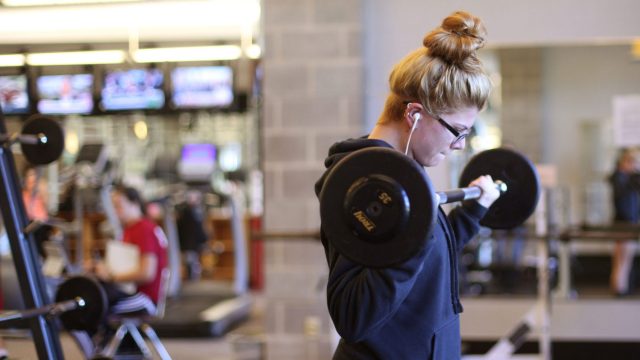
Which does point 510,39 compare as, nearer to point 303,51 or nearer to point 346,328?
point 303,51

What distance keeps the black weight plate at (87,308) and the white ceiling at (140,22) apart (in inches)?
251

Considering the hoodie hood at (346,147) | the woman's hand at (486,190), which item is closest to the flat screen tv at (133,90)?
the woman's hand at (486,190)

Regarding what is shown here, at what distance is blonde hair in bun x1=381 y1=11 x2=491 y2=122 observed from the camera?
1.50 metres

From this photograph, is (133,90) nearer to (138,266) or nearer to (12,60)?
(12,60)

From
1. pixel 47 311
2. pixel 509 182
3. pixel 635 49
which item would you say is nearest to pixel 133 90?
pixel 635 49

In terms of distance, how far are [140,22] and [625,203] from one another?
5620 mm

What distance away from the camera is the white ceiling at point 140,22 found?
340 inches

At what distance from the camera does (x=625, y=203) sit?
634 centimetres

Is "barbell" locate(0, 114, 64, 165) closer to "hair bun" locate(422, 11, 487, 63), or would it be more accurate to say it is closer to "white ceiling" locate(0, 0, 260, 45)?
"hair bun" locate(422, 11, 487, 63)

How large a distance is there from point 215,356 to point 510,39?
313cm

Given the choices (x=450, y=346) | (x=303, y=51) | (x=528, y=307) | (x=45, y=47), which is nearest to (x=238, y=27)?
(x=45, y=47)

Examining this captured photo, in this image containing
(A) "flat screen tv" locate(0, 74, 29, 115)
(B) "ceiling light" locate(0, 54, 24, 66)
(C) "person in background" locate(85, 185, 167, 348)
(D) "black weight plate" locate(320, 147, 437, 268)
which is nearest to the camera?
(D) "black weight plate" locate(320, 147, 437, 268)

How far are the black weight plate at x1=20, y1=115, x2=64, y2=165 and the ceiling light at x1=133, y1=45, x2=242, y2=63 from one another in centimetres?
646

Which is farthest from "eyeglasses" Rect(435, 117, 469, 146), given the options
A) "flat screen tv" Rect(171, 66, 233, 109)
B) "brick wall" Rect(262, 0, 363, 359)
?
"flat screen tv" Rect(171, 66, 233, 109)
